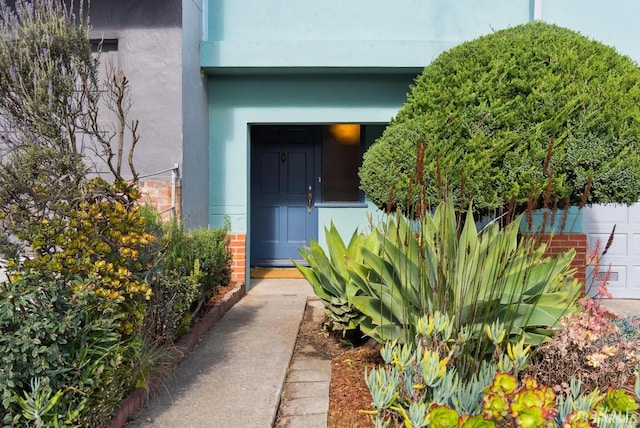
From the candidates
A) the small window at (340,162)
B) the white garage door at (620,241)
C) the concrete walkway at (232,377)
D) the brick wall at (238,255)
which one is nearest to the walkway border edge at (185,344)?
the concrete walkway at (232,377)

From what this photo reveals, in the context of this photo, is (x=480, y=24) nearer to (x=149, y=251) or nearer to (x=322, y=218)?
(x=322, y=218)

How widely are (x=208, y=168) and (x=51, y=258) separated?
4053mm

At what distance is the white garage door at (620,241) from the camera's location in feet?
22.0

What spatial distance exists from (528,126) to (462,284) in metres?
2.05

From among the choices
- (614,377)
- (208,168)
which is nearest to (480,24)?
(208,168)

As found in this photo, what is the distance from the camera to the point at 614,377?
295 cm

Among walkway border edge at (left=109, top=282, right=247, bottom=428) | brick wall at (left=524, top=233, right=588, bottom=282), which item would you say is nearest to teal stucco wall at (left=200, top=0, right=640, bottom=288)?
walkway border edge at (left=109, top=282, right=247, bottom=428)

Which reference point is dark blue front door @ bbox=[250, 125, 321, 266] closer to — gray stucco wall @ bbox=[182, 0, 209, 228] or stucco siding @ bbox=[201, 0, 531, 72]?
gray stucco wall @ bbox=[182, 0, 209, 228]

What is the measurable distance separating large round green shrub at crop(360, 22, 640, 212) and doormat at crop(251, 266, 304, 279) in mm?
3736

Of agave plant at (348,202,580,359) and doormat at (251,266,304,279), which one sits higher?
agave plant at (348,202,580,359)

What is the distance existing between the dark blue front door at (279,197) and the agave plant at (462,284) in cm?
515

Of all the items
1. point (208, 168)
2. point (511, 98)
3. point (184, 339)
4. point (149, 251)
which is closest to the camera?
point (149, 251)

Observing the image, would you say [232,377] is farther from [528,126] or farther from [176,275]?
[528,126]

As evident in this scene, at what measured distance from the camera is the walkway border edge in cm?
280
